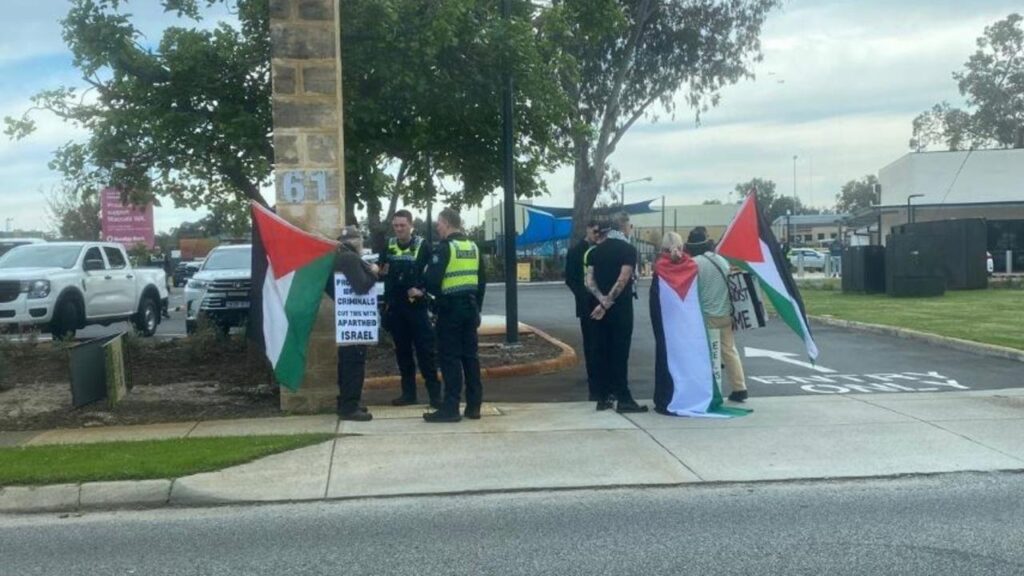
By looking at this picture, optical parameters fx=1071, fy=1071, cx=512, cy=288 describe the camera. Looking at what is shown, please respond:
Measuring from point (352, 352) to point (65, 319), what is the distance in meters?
9.50

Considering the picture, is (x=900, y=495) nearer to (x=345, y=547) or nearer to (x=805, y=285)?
(x=345, y=547)

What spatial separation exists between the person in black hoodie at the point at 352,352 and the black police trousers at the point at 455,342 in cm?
80

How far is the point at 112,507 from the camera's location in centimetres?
762

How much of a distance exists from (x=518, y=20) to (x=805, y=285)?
21558 mm

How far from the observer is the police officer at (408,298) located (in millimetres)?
10578

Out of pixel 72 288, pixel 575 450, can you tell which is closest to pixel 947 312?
pixel 575 450

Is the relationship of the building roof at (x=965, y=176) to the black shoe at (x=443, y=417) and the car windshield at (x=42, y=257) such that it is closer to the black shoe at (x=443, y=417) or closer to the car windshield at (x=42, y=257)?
the car windshield at (x=42, y=257)

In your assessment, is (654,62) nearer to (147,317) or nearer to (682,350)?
(147,317)

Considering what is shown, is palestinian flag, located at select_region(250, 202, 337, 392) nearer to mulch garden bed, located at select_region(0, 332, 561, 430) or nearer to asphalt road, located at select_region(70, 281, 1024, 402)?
mulch garden bed, located at select_region(0, 332, 561, 430)

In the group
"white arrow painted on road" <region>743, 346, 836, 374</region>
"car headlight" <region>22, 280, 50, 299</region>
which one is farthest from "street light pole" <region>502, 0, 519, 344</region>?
"car headlight" <region>22, 280, 50, 299</region>

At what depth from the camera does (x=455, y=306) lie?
32.9 feet

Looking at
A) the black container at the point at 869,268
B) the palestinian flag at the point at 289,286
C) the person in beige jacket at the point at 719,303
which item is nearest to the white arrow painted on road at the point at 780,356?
the person in beige jacket at the point at 719,303

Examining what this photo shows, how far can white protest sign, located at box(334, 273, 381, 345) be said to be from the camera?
10.2 m

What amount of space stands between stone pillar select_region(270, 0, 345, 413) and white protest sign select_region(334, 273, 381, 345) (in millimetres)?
461
